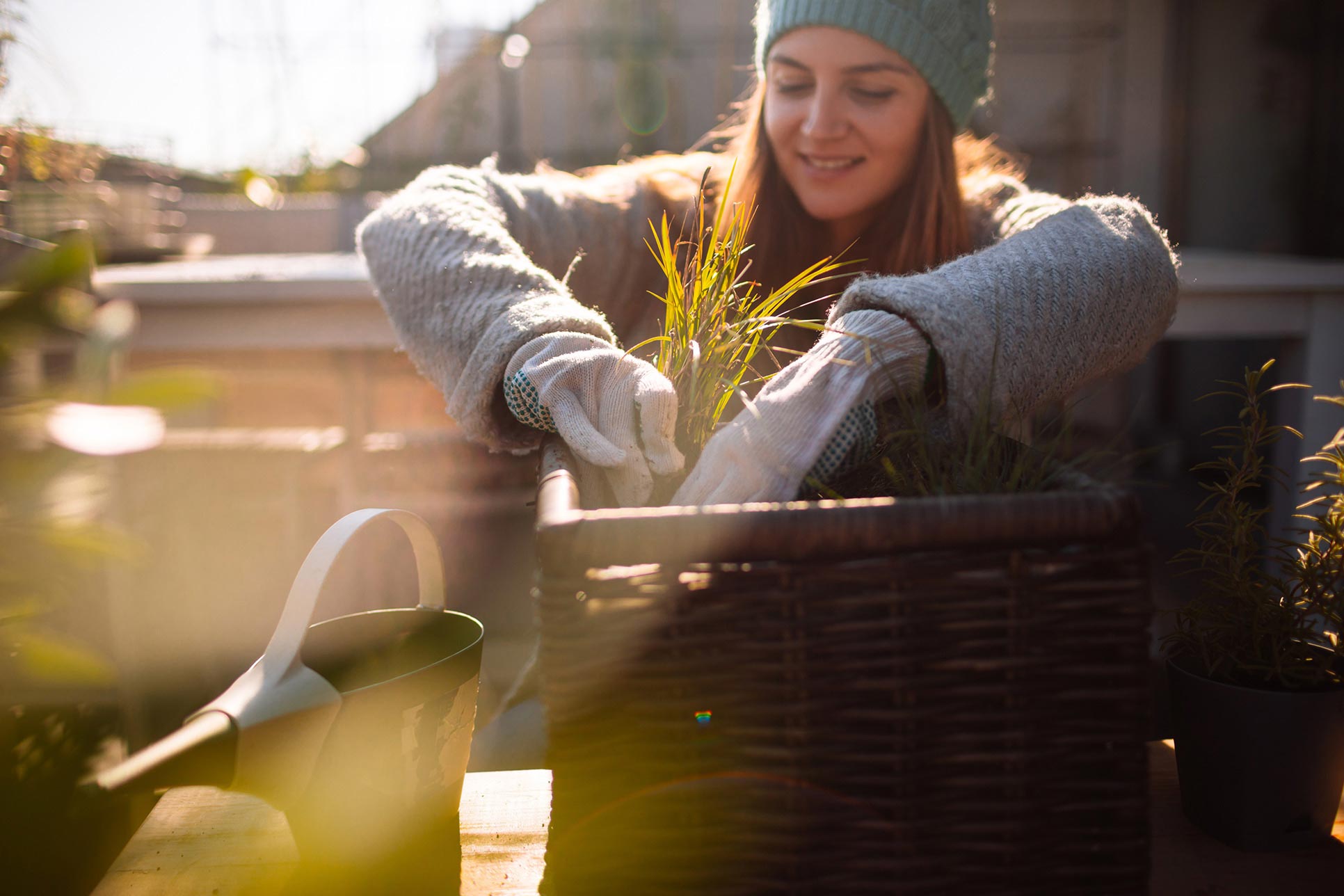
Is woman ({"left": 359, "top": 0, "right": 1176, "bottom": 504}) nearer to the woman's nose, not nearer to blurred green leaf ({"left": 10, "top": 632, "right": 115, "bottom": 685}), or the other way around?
the woman's nose

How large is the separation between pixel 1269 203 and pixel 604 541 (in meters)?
4.92

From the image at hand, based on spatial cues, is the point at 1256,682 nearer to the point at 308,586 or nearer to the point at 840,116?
the point at 308,586

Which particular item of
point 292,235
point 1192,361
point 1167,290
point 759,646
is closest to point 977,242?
point 1167,290

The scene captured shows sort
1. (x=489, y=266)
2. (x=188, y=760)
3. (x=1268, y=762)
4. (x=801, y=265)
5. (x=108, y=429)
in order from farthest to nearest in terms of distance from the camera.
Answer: (x=801, y=265), (x=489, y=266), (x=1268, y=762), (x=188, y=760), (x=108, y=429)

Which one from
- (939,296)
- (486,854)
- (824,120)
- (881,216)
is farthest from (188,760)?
(881,216)

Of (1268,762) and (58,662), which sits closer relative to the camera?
(58,662)

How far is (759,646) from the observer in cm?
39

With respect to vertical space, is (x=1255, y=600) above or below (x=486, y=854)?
above

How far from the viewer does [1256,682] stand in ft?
1.79

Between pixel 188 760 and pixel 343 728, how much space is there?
0.30ft

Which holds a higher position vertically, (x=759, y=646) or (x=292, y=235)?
(x=292, y=235)

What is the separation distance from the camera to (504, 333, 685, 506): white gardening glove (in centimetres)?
57

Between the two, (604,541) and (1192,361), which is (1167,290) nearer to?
(604,541)

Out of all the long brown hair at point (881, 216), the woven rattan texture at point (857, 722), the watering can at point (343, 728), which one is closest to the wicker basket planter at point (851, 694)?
the woven rattan texture at point (857, 722)
